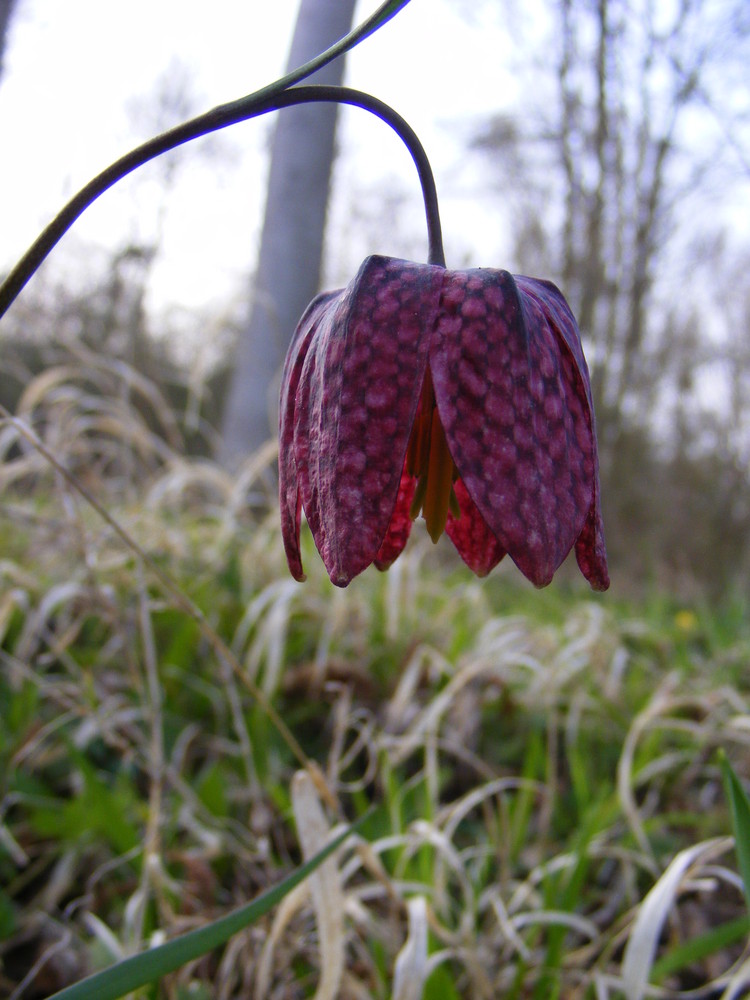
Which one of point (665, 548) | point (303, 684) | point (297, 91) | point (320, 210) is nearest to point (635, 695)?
point (303, 684)

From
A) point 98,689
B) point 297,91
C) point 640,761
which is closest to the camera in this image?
point 297,91

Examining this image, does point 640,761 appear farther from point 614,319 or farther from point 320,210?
point 614,319

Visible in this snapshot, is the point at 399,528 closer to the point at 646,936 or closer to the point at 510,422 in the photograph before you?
the point at 510,422

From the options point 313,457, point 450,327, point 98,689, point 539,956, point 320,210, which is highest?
point 320,210

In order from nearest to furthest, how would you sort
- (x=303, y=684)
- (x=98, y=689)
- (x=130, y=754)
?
(x=130, y=754) → (x=98, y=689) → (x=303, y=684)

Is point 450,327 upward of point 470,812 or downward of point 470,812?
upward

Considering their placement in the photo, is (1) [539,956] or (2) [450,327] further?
(1) [539,956]

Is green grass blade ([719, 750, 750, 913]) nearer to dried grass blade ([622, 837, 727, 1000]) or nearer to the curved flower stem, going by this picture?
dried grass blade ([622, 837, 727, 1000])
